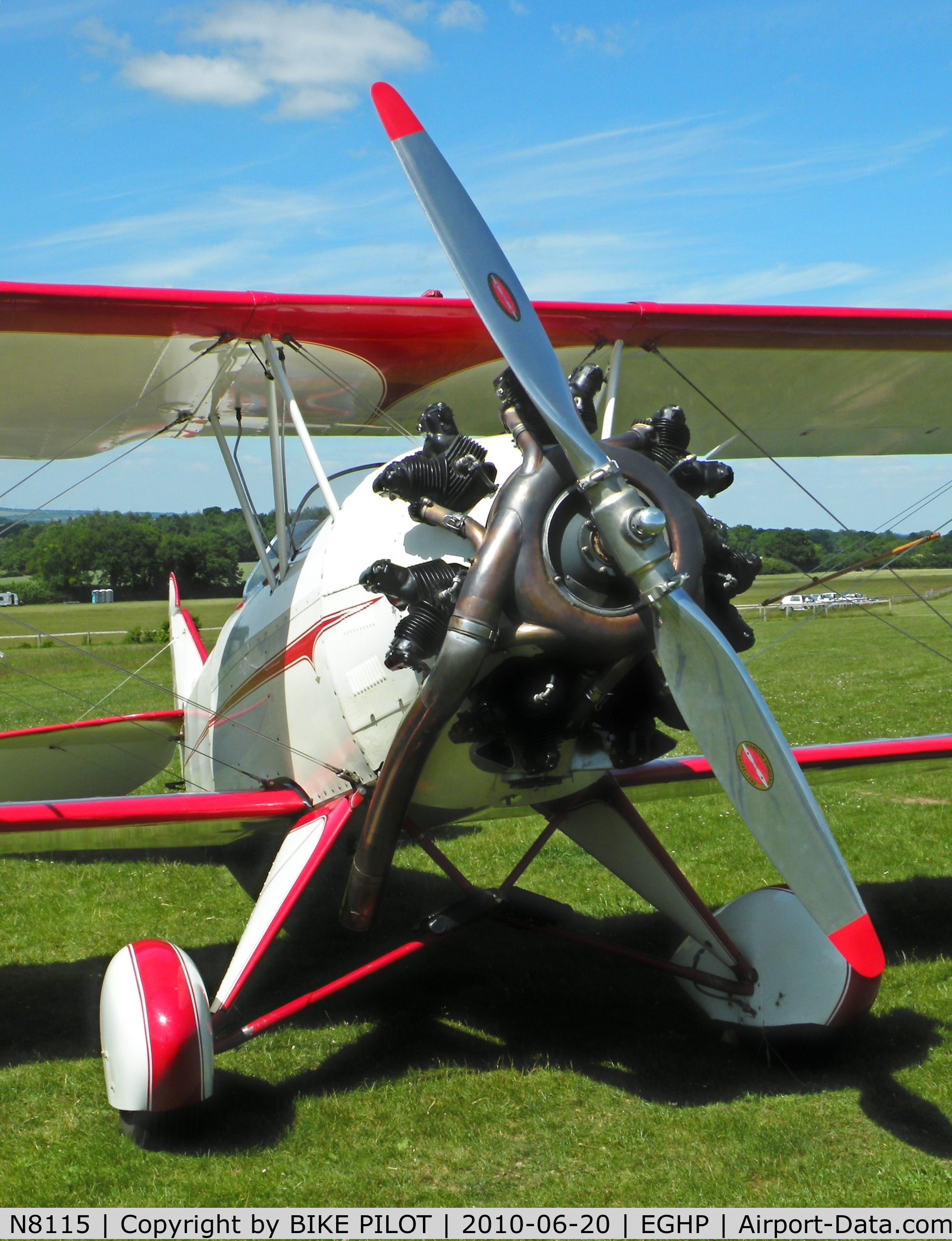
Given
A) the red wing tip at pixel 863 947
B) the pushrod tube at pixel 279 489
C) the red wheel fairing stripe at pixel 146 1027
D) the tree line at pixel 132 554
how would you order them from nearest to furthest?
the red wing tip at pixel 863 947, the red wheel fairing stripe at pixel 146 1027, the pushrod tube at pixel 279 489, the tree line at pixel 132 554

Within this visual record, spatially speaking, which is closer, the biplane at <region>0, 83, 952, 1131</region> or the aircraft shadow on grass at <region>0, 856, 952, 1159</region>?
the biplane at <region>0, 83, 952, 1131</region>

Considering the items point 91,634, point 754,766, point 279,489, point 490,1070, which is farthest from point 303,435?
point 91,634

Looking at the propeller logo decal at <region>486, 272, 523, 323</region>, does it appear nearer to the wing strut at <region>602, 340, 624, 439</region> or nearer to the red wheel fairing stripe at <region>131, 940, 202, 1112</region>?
the wing strut at <region>602, 340, 624, 439</region>

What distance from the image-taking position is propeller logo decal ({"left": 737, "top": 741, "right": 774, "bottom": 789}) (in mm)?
3520

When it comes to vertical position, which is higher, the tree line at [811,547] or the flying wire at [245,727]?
the tree line at [811,547]

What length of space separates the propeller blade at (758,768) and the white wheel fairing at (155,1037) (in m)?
2.18

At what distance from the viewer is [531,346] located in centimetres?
364

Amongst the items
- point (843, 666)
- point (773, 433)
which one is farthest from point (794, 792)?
point (843, 666)

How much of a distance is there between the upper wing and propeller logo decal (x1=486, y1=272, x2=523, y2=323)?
3.87ft

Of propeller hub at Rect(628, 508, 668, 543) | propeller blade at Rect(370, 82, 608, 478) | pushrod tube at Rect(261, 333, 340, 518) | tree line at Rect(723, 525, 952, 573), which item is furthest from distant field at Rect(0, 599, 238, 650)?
propeller hub at Rect(628, 508, 668, 543)

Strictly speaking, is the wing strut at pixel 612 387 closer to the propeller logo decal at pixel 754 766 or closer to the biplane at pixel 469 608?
the biplane at pixel 469 608

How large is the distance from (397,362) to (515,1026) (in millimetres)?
3306
